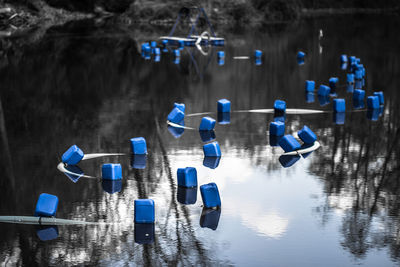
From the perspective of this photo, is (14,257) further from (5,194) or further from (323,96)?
(323,96)

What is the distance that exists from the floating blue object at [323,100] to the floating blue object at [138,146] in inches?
242

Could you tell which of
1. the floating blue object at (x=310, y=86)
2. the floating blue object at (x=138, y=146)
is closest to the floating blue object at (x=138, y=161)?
the floating blue object at (x=138, y=146)

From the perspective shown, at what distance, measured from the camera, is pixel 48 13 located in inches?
2052

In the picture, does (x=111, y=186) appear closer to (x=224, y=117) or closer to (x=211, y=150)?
(x=211, y=150)

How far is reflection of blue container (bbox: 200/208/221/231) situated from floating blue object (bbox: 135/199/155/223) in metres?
0.59

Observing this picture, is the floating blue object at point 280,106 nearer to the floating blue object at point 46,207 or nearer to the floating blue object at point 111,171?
the floating blue object at point 111,171

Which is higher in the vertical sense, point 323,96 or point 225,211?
point 323,96

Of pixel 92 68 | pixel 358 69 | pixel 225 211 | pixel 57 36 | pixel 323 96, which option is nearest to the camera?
pixel 225 211

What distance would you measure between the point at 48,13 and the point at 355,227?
1871 inches

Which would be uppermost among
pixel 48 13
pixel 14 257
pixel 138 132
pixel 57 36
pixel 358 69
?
pixel 48 13

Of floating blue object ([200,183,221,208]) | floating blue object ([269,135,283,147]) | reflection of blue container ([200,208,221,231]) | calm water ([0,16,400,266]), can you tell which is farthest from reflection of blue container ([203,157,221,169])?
reflection of blue container ([200,208,221,231])

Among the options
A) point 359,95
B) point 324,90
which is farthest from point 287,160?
point 324,90

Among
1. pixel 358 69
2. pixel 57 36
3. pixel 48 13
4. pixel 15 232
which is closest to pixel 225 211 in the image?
pixel 15 232

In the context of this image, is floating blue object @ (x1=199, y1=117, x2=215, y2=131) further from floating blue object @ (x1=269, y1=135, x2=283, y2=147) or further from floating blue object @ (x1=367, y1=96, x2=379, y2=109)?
floating blue object @ (x1=367, y1=96, x2=379, y2=109)
